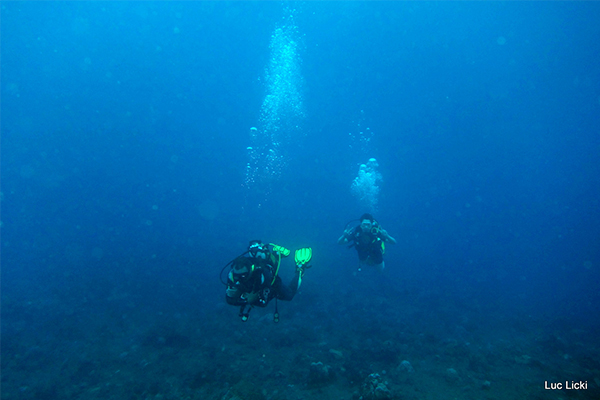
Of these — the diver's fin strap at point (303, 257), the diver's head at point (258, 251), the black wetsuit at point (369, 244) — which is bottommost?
the diver's head at point (258, 251)

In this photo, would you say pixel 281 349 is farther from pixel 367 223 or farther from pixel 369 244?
pixel 367 223

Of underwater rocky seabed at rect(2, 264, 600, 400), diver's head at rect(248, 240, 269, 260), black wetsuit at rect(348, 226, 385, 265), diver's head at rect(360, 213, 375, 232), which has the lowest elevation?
underwater rocky seabed at rect(2, 264, 600, 400)

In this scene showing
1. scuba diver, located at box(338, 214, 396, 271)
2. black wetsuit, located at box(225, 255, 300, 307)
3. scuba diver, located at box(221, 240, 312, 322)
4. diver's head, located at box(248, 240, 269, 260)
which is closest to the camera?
scuba diver, located at box(221, 240, 312, 322)

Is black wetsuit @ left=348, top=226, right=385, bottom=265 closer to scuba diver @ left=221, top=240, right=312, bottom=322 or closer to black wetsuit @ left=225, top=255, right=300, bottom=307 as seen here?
scuba diver @ left=221, top=240, right=312, bottom=322

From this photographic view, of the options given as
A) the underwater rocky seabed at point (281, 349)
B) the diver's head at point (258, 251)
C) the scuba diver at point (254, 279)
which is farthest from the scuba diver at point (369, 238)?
the diver's head at point (258, 251)

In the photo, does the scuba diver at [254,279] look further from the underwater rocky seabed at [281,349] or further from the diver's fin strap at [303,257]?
the underwater rocky seabed at [281,349]

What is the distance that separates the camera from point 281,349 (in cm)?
882

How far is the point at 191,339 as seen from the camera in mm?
9883

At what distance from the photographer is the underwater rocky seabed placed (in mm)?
7051

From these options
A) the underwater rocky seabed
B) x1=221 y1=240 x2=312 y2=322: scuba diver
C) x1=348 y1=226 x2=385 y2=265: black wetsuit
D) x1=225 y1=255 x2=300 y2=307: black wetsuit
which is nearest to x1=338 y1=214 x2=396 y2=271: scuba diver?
x1=348 y1=226 x2=385 y2=265: black wetsuit

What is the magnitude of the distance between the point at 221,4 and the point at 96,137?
46210mm

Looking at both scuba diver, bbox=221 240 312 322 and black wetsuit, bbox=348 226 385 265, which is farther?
black wetsuit, bbox=348 226 385 265

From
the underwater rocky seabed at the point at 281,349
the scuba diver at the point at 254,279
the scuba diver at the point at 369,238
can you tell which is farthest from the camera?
the scuba diver at the point at 369,238

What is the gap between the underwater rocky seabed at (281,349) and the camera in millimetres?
7051
